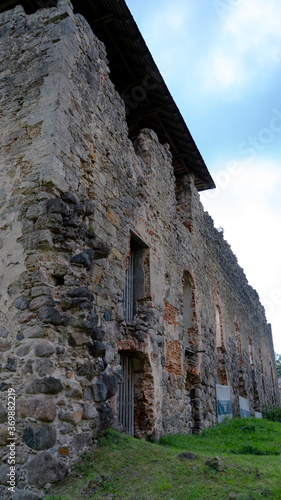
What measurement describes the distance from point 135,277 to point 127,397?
6.90ft

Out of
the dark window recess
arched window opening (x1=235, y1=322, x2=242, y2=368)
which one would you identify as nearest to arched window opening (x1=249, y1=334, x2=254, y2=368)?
arched window opening (x1=235, y1=322, x2=242, y2=368)

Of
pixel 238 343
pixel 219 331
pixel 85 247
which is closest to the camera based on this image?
pixel 85 247

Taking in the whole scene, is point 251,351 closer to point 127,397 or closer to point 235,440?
point 235,440

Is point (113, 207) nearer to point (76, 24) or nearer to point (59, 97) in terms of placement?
point (59, 97)

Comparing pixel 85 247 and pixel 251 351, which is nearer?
pixel 85 247

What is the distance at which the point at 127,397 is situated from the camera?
6.22 m

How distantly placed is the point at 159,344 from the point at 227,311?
7725 millimetres

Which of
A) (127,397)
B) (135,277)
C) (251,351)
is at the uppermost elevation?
(135,277)

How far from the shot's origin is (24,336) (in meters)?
4.12

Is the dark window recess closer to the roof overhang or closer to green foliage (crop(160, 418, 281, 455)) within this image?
green foliage (crop(160, 418, 281, 455))

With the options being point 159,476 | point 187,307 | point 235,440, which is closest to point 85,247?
point 159,476

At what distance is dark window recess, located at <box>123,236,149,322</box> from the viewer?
22.9ft

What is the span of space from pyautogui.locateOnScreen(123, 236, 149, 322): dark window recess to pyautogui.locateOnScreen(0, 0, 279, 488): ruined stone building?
2 centimetres

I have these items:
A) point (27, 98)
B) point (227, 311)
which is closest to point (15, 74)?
point (27, 98)
